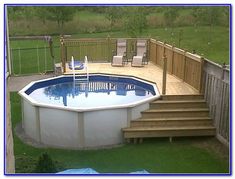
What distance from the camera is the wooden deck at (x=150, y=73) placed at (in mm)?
8231

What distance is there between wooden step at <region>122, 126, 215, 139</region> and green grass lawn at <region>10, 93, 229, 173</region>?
155 mm

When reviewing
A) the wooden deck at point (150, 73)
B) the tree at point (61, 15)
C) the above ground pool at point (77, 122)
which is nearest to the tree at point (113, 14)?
the tree at point (61, 15)

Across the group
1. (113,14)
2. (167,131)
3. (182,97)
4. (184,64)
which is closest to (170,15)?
(113,14)

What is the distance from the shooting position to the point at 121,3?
244 centimetres

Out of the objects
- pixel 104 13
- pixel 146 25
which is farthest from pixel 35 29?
pixel 146 25

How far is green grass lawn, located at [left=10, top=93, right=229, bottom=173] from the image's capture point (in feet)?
19.0

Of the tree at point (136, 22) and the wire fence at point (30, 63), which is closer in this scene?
the wire fence at point (30, 63)

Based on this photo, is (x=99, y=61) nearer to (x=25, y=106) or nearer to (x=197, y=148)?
(x=25, y=106)

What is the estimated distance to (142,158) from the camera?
6.24m

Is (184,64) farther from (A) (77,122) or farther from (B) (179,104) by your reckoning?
(A) (77,122)

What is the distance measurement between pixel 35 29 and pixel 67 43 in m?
6.65

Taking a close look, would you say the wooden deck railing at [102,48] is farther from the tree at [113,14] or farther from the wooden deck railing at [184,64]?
the tree at [113,14]

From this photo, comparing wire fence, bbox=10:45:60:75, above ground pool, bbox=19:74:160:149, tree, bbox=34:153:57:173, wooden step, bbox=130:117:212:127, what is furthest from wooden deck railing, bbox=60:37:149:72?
tree, bbox=34:153:57:173

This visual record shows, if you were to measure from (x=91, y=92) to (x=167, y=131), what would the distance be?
314cm
